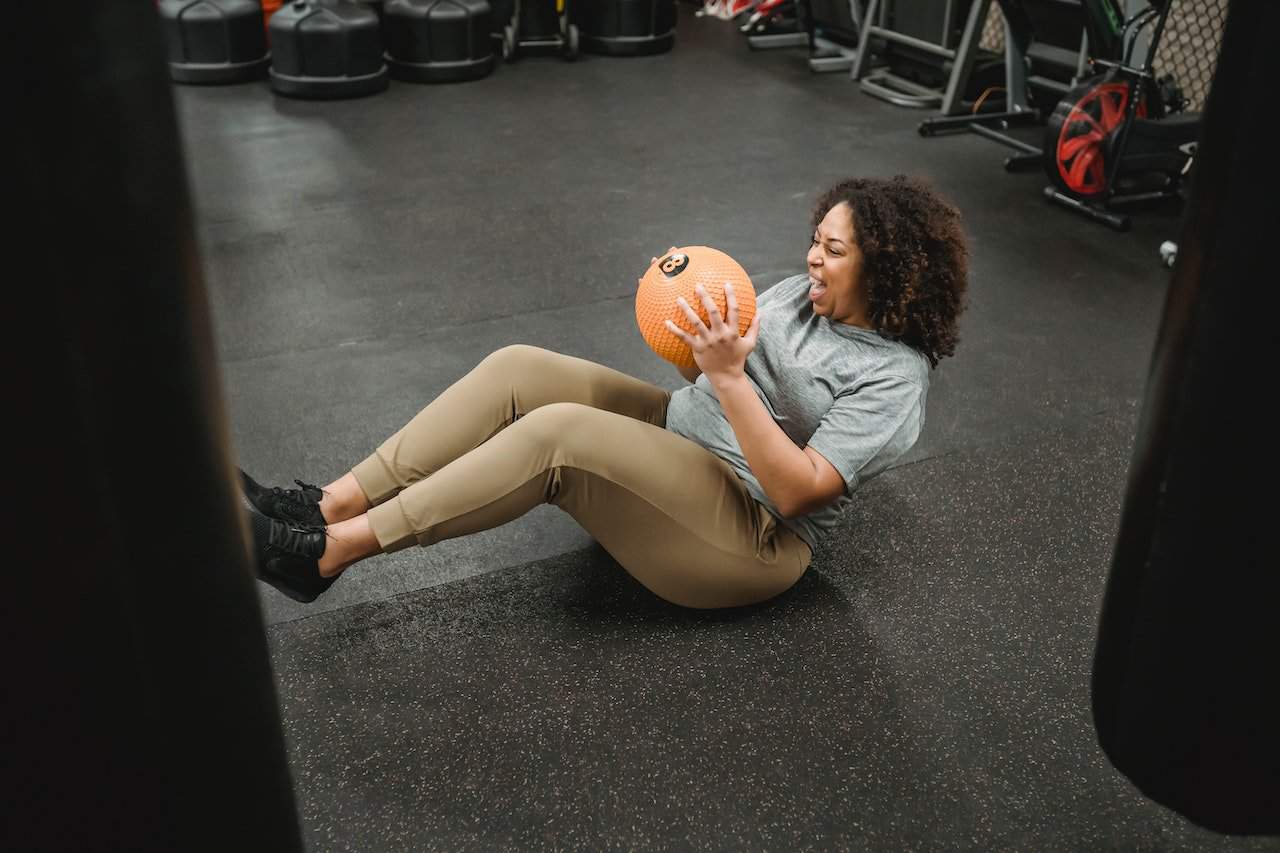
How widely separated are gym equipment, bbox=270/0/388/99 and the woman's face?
463cm

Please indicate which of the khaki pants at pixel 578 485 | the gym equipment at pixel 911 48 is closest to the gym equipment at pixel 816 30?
the gym equipment at pixel 911 48

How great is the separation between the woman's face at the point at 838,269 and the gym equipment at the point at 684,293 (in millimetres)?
154

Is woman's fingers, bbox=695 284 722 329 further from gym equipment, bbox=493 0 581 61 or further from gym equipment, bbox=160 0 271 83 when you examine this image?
gym equipment, bbox=493 0 581 61

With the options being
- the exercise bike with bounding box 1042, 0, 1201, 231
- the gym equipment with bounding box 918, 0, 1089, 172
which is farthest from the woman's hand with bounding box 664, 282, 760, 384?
the gym equipment with bounding box 918, 0, 1089, 172

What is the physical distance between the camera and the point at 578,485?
186 centimetres

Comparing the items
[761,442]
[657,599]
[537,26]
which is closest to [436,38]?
[537,26]

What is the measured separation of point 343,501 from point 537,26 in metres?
5.57

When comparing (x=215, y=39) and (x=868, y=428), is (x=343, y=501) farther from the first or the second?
(x=215, y=39)

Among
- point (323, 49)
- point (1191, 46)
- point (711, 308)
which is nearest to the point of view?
point (711, 308)

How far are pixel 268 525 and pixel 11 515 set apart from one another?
50.0 inches

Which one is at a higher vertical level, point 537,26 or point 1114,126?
→ point 1114,126

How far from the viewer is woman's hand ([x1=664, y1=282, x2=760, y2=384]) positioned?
67.5 inches

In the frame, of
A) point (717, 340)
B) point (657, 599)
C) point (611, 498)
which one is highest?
point (717, 340)

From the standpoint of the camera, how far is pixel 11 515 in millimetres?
552
